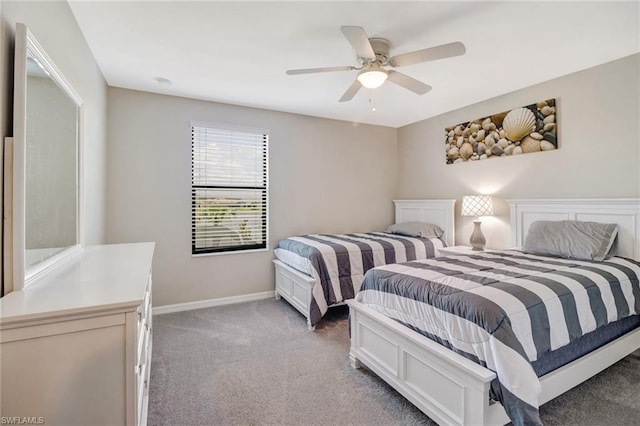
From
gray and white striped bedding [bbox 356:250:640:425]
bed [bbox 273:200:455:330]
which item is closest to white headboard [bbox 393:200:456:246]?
bed [bbox 273:200:455:330]

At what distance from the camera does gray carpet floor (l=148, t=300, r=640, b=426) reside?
1771 millimetres

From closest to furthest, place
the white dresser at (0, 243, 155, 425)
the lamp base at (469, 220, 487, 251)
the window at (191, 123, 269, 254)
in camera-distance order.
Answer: the white dresser at (0, 243, 155, 425), the lamp base at (469, 220, 487, 251), the window at (191, 123, 269, 254)

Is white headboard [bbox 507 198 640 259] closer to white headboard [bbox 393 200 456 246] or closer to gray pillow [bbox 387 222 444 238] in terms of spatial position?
white headboard [bbox 393 200 456 246]

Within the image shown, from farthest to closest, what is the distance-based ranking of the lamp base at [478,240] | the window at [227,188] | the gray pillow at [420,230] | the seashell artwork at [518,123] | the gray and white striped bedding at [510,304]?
the gray pillow at [420,230], the window at [227,188], the lamp base at [478,240], the seashell artwork at [518,123], the gray and white striped bedding at [510,304]

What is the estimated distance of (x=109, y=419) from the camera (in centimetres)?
106

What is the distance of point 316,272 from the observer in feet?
9.93

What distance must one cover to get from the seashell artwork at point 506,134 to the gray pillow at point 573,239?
2.86 feet

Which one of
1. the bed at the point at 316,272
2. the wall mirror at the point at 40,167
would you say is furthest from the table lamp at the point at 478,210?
the wall mirror at the point at 40,167

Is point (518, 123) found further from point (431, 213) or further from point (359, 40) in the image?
point (359, 40)

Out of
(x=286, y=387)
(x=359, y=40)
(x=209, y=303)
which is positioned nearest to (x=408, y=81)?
(x=359, y=40)

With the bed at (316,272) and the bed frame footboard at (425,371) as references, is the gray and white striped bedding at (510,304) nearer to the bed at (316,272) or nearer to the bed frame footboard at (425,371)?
the bed frame footboard at (425,371)

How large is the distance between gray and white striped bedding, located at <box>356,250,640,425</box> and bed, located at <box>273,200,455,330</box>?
2.74 feet

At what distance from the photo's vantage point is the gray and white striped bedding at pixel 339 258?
120 inches

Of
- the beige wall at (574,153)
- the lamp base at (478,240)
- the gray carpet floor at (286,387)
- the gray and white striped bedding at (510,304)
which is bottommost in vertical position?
the gray carpet floor at (286,387)
